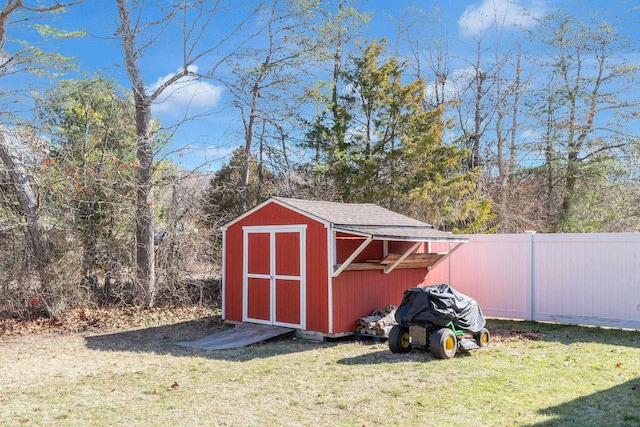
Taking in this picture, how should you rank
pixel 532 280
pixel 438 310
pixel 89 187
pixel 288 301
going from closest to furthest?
pixel 438 310
pixel 288 301
pixel 532 280
pixel 89 187

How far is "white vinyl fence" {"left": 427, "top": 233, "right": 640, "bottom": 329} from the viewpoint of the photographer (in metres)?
9.48

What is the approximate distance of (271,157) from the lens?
56.2ft

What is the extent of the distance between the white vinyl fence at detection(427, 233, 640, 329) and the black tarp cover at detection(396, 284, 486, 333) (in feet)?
11.3

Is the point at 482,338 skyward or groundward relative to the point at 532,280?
groundward

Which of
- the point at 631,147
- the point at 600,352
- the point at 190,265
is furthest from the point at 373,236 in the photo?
the point at 631,147

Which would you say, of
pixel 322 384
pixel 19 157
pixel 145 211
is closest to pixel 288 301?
pixel 322 384

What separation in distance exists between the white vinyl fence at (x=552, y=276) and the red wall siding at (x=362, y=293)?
132 centimetres

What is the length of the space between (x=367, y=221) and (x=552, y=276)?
3.85 metres

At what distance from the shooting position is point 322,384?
5.96 meters

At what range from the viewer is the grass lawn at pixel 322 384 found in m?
4.79

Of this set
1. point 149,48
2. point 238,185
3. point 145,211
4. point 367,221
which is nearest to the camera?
point 367,221

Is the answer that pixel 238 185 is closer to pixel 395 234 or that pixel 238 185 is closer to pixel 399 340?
pixel 395 234

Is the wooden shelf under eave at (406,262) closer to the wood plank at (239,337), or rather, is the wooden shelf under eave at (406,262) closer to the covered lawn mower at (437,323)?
the covered lawn mower at (437,323)

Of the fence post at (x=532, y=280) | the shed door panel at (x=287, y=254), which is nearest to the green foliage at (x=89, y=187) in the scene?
the shed door panel at (x=287, y=254)
